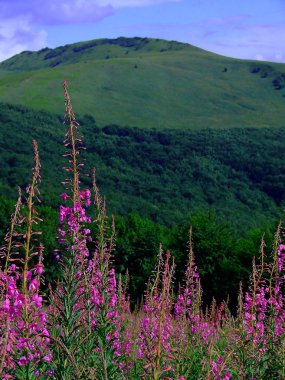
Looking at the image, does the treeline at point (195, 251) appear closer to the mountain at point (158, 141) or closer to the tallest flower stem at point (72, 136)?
the tallest flower stem at point (72, 136)

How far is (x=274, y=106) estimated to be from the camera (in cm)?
19075

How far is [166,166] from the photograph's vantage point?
140 metres

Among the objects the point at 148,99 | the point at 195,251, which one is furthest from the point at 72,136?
the point at 148,99

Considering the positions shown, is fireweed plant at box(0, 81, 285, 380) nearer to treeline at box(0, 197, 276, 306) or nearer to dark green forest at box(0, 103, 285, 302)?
treeline at box(0, 197, 276, 306)

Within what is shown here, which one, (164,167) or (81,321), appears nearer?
(81,321)

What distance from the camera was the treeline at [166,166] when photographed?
358 ft

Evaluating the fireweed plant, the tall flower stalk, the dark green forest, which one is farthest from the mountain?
the tall flower stalk

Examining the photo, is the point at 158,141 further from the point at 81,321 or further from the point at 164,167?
the point at 81,321

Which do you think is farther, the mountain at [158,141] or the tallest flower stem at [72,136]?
the mountain at [158,141]

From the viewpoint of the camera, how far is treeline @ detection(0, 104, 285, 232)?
109250 mm

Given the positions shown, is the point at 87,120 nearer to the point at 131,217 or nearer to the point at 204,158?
the point at 204,158

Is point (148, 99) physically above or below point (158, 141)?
above

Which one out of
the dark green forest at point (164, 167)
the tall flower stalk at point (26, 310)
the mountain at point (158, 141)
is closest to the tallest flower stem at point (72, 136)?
the tall flower stalk at point (26, 310)

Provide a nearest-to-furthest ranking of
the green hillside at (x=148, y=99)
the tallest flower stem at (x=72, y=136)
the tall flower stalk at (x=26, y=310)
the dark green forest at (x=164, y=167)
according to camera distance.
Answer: the tall flower stalk at (x=26, y=310)
the tallest flower stem at (x=72, y=136)
the dark green forest at (x=164, y=167)
the green hillside at (x=148, y=99)
